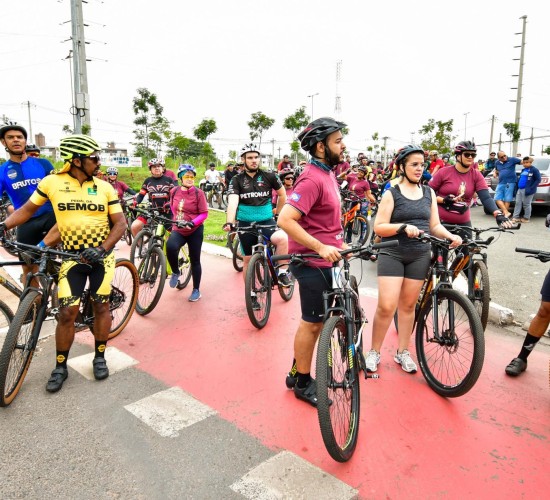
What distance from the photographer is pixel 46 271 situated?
12.3 ft

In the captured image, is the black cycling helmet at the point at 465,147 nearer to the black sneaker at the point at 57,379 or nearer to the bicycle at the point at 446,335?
the bicycle at the point at 446,335

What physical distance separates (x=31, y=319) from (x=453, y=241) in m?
3.60

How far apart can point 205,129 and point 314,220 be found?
32.2m

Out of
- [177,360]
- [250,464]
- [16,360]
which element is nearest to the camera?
[250,464]

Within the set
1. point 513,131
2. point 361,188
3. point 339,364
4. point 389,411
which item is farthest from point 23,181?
point 513,131

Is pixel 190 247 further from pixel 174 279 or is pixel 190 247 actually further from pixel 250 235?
pixel 250 235

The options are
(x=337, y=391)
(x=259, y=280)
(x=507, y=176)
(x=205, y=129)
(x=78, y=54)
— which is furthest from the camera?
(x=205, y=129)

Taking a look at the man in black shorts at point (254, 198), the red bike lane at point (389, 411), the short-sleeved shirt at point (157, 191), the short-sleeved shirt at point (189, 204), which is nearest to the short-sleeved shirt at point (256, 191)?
the man in black shorts at point (254, 198)

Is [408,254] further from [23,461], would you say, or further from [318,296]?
[23,461]

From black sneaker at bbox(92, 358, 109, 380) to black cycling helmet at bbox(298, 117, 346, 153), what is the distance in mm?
2679

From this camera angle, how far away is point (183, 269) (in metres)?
6.57

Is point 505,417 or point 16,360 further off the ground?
point 16,360

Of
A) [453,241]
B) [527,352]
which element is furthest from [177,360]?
[527,352]

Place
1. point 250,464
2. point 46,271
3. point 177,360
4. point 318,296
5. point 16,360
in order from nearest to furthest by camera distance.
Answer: point 250,464 → point 318,296 → point 16,360 → point 46,271 → point 177,360
